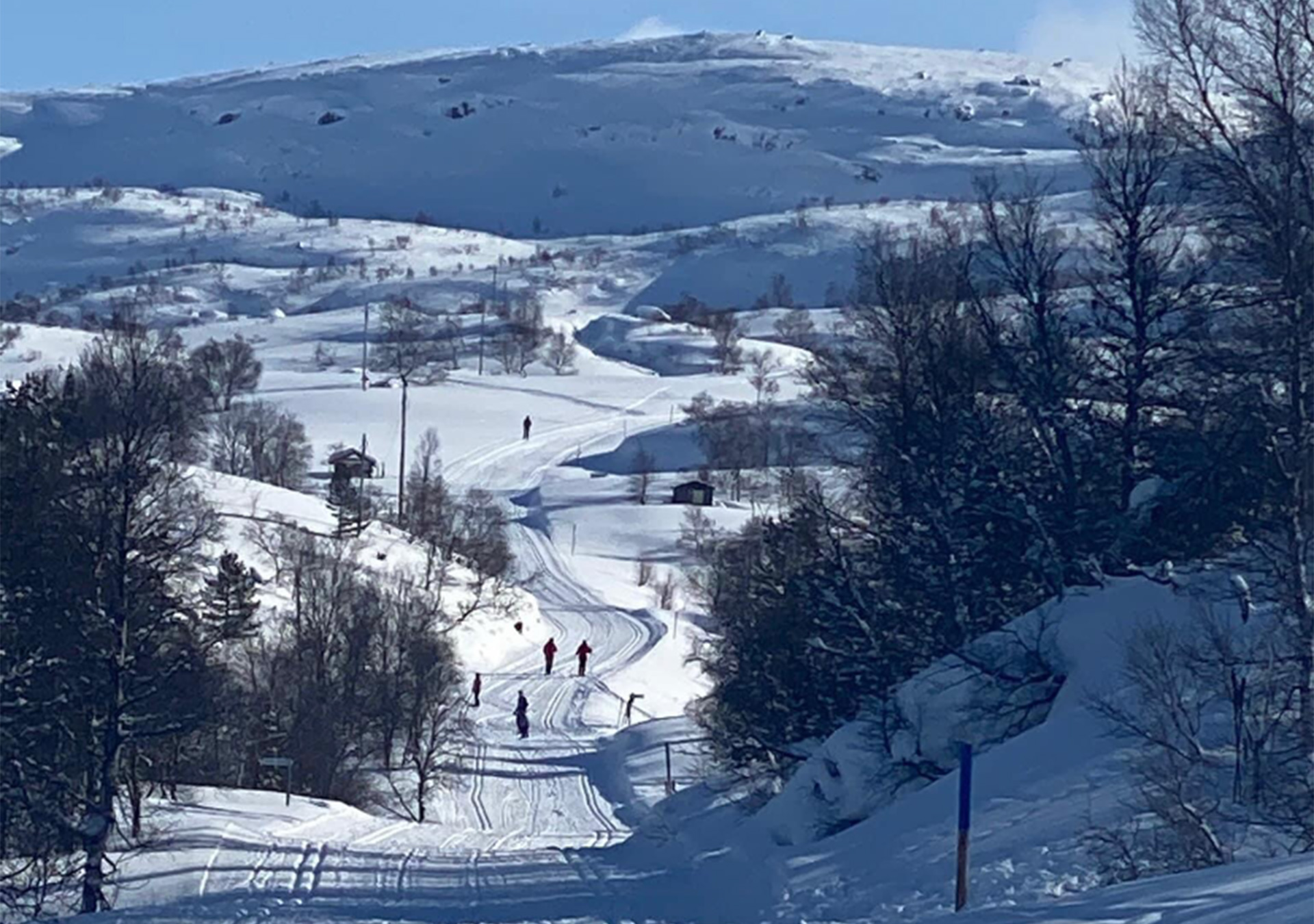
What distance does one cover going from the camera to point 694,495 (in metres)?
77.3

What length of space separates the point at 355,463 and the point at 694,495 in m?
14.3

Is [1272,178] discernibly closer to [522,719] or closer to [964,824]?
[964,824]

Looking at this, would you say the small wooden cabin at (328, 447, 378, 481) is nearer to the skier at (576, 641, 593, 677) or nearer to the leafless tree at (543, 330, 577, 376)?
the skier at (576, 641, 593, 677)

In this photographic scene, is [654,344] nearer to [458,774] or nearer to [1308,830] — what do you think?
[458,774]

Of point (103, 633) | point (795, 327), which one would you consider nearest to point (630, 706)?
point (103, 633)

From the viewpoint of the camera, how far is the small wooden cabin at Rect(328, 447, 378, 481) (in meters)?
71.3

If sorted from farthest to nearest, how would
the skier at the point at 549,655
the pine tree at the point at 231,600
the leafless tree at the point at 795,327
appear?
the leafless tree at the point at 795,327 < the skier at the point at 549,655 < the pine tree at the point at 231,600

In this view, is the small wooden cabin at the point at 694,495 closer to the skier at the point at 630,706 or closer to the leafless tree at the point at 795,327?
the skier at the point at 630,706

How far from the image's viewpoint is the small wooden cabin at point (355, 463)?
234 feet

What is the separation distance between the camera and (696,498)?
77250mm

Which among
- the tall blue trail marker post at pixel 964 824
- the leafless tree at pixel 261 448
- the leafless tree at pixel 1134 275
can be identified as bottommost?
the leafless tree at pixel 261 448

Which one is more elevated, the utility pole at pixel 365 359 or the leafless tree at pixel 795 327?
the leafless tree at pixel 795 327

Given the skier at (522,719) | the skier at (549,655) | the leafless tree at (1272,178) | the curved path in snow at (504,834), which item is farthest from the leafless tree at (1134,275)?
the skier at (549,655)

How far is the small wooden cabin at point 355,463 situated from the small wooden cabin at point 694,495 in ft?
42.5
